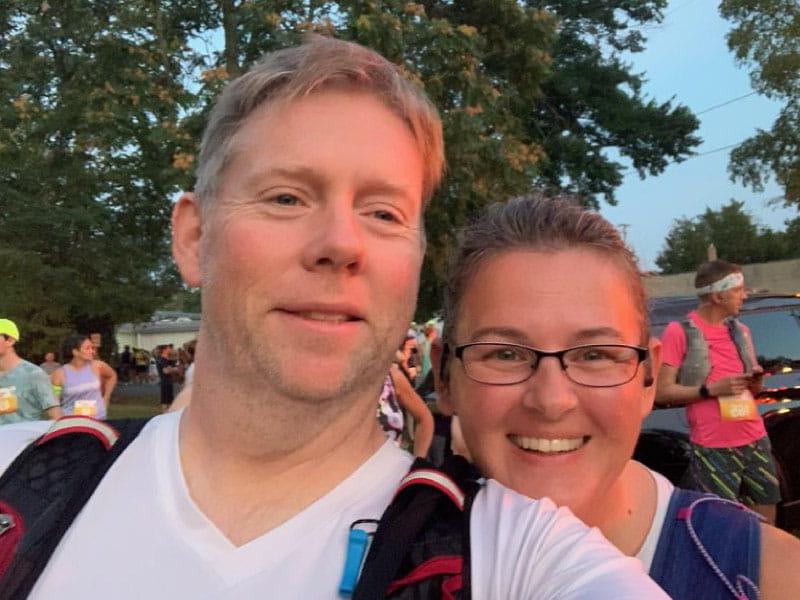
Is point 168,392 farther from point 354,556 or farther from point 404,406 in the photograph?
point 354,556

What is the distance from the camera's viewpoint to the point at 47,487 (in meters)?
1.35

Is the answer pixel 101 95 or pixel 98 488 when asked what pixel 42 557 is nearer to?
pixel 98 488

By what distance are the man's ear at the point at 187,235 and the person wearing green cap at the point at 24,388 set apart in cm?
516

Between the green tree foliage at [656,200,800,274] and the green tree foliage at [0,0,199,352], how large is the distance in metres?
42.6

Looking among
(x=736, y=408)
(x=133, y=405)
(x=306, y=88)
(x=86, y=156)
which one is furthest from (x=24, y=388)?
(x=133, y=405)

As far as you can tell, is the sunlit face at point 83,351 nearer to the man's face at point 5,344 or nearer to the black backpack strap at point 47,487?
the man's face at point 5,344

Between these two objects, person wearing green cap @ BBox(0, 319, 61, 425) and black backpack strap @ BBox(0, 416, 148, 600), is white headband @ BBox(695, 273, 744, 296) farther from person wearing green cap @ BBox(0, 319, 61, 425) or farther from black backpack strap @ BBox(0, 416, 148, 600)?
person wearing green cap @ BBox(0, 319, 61, 425)

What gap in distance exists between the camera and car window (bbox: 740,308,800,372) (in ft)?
17.0

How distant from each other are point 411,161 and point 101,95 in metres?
11.2

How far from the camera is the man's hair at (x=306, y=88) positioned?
141cm

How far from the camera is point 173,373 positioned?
20.5 m

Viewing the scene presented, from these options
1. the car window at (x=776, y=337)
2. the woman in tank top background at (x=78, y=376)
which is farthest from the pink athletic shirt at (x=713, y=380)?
the woman in tank top background at (x=78, y=376)

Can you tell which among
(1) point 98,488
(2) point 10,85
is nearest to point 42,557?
(1) point 98,488

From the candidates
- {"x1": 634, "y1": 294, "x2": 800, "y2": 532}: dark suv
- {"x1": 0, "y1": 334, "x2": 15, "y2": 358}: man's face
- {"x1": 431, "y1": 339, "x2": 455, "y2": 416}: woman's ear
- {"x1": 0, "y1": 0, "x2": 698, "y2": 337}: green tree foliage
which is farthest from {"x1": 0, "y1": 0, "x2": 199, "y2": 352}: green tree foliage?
{"x1": 431, "y1": 339, "x2": 455, "y2": 416}: woman's ear
